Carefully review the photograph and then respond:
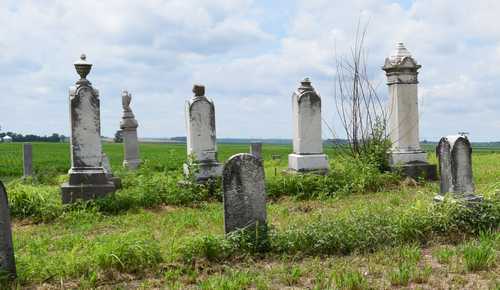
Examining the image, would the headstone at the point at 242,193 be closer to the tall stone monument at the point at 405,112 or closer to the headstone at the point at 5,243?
the headstone at the point at 5,243

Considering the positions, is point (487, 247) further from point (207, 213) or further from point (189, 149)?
point (189, 149)

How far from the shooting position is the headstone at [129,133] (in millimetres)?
18922

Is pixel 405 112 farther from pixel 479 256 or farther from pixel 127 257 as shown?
pixel 127 257

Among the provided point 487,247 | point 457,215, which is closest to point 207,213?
point 457,215

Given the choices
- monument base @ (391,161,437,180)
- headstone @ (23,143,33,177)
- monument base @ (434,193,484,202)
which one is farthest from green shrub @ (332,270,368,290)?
headstone @ (23,143,33,177)

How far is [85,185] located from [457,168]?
6722 millimetres

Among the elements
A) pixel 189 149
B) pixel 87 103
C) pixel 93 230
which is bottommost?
pixel 93 230

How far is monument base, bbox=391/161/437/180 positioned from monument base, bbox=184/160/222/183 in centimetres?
405

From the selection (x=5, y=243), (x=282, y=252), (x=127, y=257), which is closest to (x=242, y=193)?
(x=282, y=252)

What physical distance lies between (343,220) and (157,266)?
2.26 meters

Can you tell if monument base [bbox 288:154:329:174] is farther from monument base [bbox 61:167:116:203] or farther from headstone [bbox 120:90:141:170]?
headstone [bbox 120:90:141:170]

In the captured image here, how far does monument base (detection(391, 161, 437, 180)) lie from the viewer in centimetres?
1204

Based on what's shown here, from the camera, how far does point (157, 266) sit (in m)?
5.43

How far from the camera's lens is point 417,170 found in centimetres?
1211
